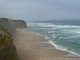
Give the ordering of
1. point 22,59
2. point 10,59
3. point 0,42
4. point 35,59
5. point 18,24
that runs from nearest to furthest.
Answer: point 0,42
point 10,59
point 22,59
point 35,59
point 18,24

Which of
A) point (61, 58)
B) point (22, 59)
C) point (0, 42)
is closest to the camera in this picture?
point (0, 42)

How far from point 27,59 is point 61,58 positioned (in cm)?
325

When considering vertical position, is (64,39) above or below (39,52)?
below

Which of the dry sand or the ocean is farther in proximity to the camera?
the ocean

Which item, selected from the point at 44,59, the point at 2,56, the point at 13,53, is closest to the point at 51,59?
the point at 44,59

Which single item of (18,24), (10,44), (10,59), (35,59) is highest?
(10,44)

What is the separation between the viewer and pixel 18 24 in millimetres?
68312

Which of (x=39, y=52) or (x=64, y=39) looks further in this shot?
(x=64, y=39)

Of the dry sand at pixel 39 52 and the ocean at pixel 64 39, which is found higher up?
the dry sand at pixel 39 52

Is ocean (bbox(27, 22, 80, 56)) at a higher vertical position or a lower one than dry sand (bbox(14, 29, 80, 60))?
lower

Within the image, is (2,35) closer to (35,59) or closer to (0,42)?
(0,42)

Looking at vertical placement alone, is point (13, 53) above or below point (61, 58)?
above

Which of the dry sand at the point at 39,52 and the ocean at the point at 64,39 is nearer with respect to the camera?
the dry sand at the point at 39,52

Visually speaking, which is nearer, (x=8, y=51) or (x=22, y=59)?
(x=8, y=51)
